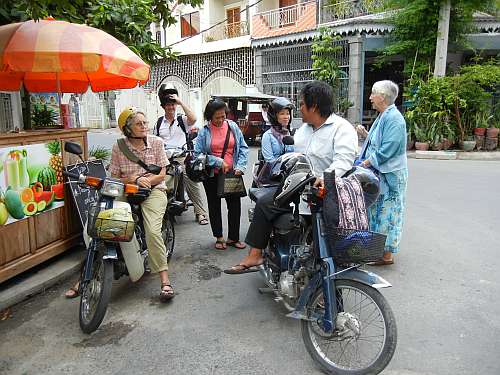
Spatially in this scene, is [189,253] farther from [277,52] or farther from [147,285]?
[277,52]

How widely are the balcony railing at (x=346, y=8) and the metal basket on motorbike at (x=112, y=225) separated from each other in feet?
50.1

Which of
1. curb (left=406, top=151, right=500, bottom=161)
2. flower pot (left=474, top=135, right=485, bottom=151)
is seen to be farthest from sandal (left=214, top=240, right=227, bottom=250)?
flower pot (left=474, top=135, right=485, bottom=151)

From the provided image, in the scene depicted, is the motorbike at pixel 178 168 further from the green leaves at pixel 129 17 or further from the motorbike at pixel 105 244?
the green leaves at pixel 129 17

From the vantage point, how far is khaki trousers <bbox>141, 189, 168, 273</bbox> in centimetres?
377

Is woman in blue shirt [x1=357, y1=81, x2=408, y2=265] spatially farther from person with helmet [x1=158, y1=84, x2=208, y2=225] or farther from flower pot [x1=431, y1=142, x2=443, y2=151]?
flower pot [x1=431, y1=142, x2=443, y2=151]

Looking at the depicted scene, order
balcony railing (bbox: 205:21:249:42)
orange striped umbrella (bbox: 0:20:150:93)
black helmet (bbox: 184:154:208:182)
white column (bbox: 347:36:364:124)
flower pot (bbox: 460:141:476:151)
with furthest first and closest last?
balcony railing (bbox: 205:21:249:42)
white column (bbox: 347:36:364:124)
flower pot (bbox: 460:141:476:151)
black helmet (bbox: 184:154:208:182)
orange striped umbrella (bbox: 0:20:150:93)

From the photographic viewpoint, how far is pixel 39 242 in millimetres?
4250

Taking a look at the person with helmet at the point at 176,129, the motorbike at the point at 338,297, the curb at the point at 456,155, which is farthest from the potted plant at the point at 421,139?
the motorbike at the point at 338,297

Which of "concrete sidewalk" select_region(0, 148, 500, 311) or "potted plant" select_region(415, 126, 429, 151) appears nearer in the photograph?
"concrete sidewalk" select_region(0, 148, 500, 311)

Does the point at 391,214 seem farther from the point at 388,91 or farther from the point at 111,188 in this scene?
the point at 111,188

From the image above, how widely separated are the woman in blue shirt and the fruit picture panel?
9.85 ft

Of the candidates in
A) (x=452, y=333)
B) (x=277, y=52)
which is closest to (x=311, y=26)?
(x=277, y=52)

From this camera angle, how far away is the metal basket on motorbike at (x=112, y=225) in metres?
3.25

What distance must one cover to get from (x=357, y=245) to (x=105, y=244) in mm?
1935
